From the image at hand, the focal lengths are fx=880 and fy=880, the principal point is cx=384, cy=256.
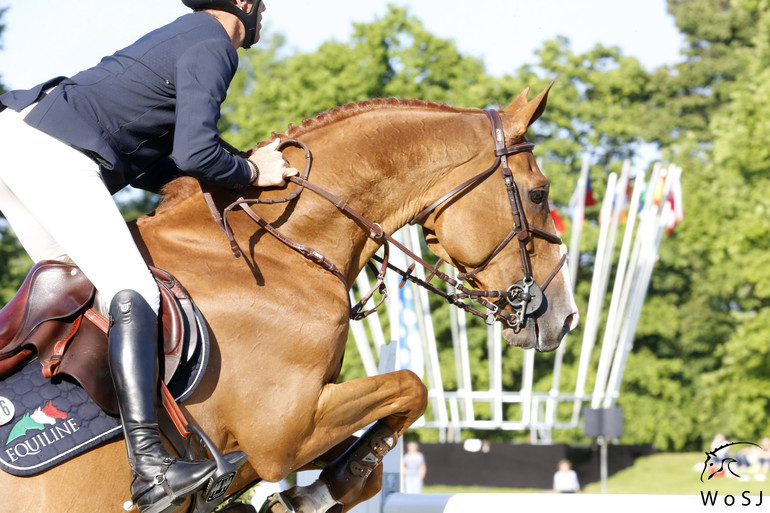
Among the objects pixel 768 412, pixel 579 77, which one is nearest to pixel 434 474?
pixel 768 412

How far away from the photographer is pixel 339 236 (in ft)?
13.7

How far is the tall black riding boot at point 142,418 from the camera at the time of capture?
327 cm

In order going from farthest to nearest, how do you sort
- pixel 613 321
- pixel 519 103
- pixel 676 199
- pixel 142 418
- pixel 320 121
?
1. pixel 676 199
2. pixel 613 321
3. pixel 519 103
4. pixel 320 121
5. pixel 142 418

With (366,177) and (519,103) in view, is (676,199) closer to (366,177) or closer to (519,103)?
(519,103)

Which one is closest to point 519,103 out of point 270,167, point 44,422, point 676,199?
point 270,167

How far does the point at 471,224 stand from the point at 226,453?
160 centimetres

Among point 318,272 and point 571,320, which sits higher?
point 318,272

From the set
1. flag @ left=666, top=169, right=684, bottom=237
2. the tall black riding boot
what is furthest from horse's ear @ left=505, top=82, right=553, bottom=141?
flag @ left=666, top=169, right=684, bottom=237

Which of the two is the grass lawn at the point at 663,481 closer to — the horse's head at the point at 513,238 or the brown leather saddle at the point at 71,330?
the horse's head at the point at 513,238

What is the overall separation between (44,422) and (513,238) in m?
2.30

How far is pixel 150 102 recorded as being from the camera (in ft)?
12.0

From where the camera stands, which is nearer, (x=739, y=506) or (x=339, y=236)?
(x=339, y=236)

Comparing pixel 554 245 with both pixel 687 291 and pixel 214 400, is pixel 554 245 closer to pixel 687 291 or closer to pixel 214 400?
pixel 214 400

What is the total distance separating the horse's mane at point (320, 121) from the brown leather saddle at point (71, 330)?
63 centimetres
